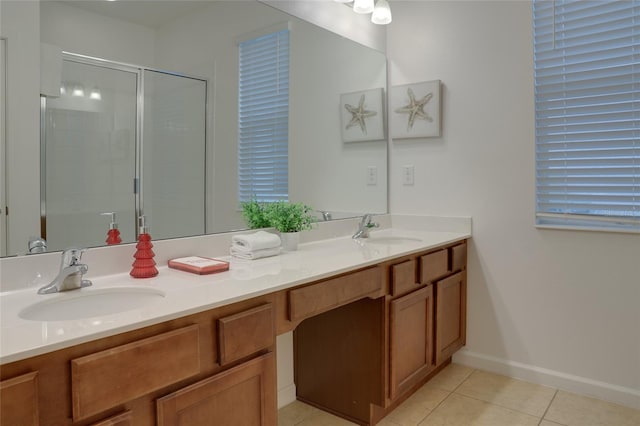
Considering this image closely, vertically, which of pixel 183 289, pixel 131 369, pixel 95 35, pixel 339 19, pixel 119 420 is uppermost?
pixel 339 19

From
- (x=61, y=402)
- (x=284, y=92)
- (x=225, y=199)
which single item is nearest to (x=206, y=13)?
(x=284, y=92)

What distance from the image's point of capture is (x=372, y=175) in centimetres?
285

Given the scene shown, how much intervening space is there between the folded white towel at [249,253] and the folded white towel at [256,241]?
13 millimetres

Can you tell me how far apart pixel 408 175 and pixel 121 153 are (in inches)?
70.7

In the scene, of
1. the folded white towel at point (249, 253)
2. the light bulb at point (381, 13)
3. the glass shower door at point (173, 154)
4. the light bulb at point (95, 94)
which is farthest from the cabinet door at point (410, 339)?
the light bulb at point (381, 13)

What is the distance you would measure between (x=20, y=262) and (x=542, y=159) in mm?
2371

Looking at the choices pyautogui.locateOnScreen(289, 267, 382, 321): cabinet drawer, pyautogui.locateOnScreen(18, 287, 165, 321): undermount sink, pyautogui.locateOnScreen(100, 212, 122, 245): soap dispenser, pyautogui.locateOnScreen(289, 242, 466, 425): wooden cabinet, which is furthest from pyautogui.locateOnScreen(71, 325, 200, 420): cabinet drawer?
pyautogui.locateOnScreen(289, 242, 466, 425): wooden cabinet

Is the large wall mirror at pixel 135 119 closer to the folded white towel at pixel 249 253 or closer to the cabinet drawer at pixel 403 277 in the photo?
the folded white towel at pixel 249 253

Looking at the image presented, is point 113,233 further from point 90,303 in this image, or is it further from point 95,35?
point 95,35

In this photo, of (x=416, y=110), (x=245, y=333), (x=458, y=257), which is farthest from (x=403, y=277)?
(x=416, y=110)

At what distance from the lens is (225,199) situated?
196 centimetres

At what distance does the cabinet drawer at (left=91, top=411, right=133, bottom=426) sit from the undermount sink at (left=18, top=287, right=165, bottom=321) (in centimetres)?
36

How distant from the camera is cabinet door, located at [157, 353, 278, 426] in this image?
1.11m

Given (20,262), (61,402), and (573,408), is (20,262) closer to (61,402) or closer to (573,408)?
(61,402)
